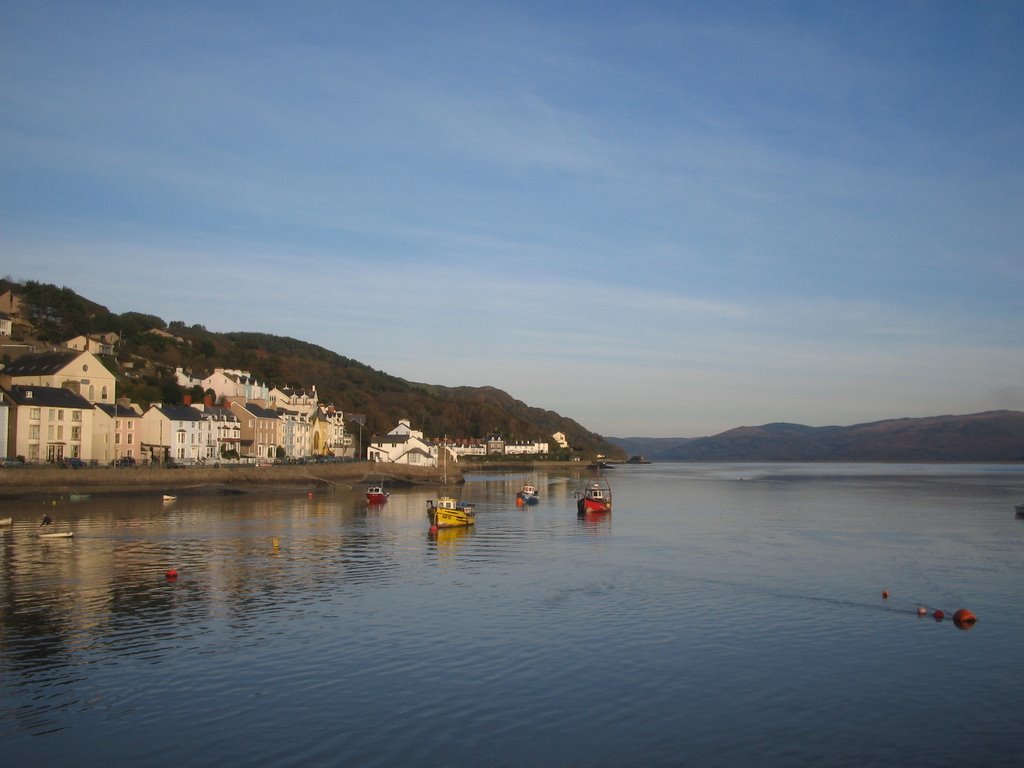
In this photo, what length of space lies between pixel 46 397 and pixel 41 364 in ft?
37.1

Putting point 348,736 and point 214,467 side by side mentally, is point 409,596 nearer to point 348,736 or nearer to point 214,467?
point 348,736

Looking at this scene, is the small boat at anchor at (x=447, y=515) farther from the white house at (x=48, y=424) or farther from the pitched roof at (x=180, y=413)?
the pitched roof at (x=180, y=413)

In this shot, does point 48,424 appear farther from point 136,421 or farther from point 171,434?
point 171,434

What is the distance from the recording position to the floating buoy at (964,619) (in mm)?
25692

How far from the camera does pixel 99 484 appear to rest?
7050cm

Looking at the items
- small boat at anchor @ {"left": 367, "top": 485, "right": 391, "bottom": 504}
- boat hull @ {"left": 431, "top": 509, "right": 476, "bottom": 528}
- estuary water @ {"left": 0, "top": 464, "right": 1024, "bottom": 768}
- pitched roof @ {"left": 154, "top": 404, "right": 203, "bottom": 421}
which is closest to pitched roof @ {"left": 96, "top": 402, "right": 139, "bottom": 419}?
pitched roof @ {"left": 154, "top": 404, "right": 203, "bottom": 421}

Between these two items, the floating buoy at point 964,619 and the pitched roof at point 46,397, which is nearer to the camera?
the floating buoy at point 964,619

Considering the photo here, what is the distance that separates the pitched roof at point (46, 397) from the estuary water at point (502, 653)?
105 ft

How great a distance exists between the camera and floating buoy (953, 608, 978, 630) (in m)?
25.7

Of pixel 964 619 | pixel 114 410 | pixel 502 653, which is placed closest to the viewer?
pixel 502 653

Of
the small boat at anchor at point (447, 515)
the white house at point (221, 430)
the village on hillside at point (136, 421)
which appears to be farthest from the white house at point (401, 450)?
the small boat at anchor at point (447, 515)

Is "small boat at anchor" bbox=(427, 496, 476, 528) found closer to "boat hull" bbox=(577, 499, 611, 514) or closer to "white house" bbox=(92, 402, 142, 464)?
"boat hull" bbox=(577, 499, 611, 514)

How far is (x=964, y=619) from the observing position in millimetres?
26078

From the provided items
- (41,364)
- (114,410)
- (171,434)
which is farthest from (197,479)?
(41,364)
